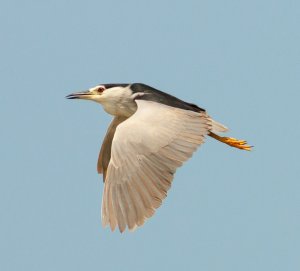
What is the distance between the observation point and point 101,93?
15891 mm

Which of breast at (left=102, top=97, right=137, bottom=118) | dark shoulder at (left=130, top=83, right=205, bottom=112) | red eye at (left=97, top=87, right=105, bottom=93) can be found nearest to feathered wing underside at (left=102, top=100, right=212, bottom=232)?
dark shoulder at (left=130, top=83, right=205, bottom=112)

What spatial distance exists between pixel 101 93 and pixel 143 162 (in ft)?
10.9

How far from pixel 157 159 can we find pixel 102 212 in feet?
3.50

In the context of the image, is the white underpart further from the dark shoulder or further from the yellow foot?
the yellow foot

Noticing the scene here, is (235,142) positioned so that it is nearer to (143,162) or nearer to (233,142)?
(233,142)

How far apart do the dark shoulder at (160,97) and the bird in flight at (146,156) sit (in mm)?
61

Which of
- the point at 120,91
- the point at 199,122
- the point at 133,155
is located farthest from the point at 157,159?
the point at 120,91

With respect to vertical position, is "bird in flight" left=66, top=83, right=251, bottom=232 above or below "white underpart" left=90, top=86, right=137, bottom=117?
below

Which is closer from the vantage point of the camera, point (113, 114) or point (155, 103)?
point (155, 103)

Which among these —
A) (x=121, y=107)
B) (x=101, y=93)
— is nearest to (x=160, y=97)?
(x=121, y=107)

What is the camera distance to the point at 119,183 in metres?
12.8

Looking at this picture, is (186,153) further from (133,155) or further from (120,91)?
(120,91)

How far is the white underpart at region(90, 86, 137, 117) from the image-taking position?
1541 centimetres

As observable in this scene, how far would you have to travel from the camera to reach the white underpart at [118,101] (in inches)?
607
